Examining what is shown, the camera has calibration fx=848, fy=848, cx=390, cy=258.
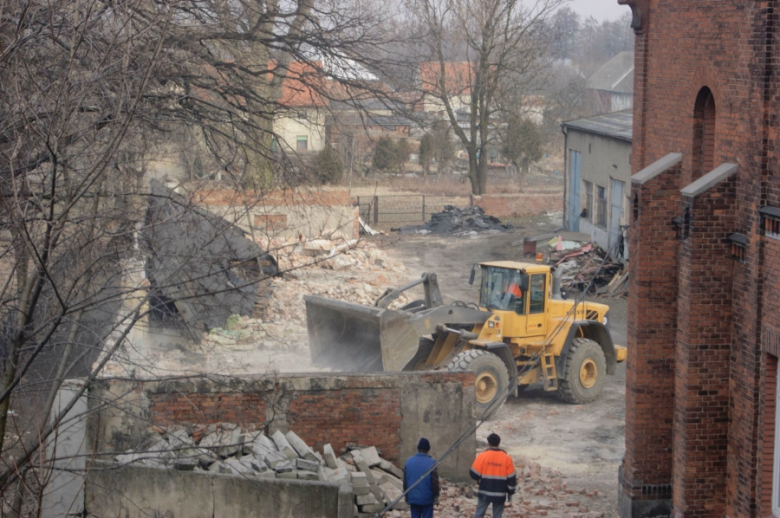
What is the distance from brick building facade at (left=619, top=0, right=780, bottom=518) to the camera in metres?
7.92

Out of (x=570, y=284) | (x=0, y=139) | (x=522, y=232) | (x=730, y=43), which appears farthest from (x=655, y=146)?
(x=522, y=232)

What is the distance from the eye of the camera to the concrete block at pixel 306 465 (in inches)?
408

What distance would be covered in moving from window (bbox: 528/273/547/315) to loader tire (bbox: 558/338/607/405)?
37.5 inches

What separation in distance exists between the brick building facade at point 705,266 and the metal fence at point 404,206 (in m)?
29.2

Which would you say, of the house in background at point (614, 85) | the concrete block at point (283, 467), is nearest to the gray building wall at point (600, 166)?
the concrete block at point (283, 467)

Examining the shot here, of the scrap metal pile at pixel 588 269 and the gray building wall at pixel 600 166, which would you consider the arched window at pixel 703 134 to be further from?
the gray building wall at pixel 600 166

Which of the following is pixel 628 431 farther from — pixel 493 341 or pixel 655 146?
pixel 493 341

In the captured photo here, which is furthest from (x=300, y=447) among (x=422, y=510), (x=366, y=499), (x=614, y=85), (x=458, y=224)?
(x=614, y=85)

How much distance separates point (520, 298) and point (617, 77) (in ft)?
269

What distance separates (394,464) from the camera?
11.7m

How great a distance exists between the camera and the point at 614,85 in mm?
88062

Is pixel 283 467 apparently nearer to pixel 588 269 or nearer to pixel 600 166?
pixel 588 269

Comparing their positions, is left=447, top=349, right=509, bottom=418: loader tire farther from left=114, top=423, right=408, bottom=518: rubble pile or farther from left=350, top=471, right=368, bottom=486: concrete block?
left=350, top=471, right=368, bottom=486: concrete block

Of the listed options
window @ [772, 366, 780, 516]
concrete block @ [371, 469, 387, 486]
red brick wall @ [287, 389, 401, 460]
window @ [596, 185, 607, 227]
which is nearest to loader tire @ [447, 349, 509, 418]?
red brick wall @ [287, 389, 401, 460]
